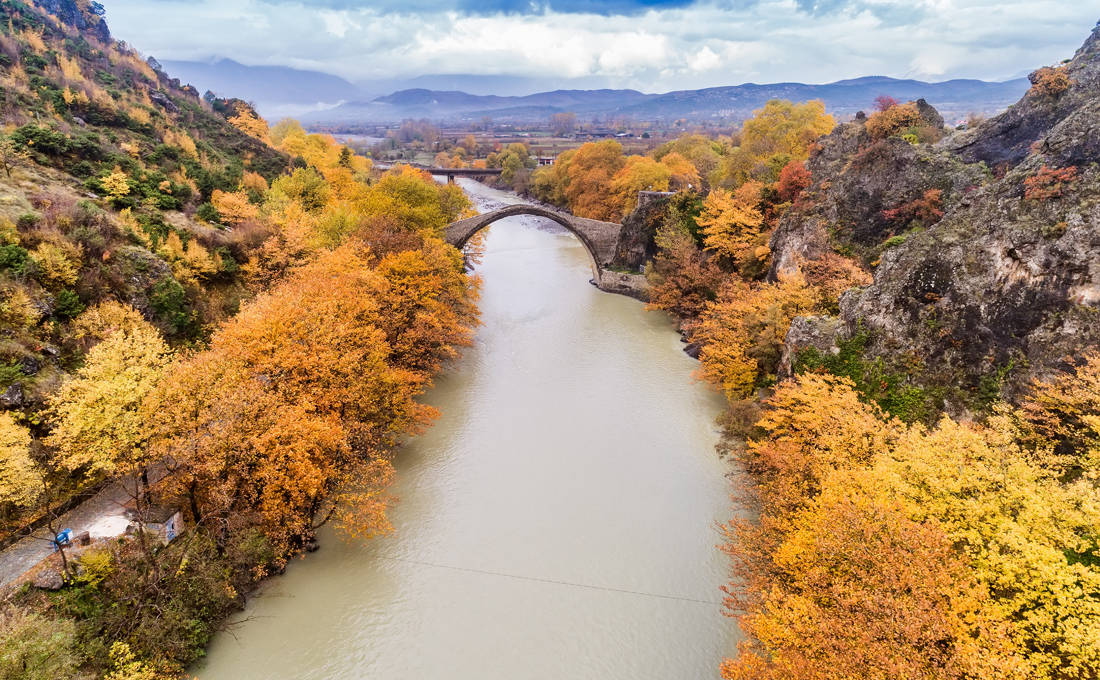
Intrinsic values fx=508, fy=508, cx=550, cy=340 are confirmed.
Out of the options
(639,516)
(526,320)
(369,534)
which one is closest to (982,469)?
(639,516)

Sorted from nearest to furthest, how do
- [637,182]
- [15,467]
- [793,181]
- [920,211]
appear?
1. [15,467]
2. [920,211]
3. [793,181]
4. [637,182]

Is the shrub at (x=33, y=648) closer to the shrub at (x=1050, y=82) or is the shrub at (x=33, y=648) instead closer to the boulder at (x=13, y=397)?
the boulder at (x=13, y=397)

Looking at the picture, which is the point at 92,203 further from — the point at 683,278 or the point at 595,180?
the point at 595,180

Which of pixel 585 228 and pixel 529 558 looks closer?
pixel 529 558

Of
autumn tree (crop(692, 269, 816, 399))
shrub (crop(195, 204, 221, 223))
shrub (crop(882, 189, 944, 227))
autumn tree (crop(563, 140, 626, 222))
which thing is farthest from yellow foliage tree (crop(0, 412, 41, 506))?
autumn tree (crop(563, 140, 626, 222))

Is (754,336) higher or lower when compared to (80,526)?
higher

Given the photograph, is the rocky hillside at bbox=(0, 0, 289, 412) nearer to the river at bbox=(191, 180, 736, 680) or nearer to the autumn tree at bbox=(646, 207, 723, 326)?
the river at bbox=(191, 180, 736, 680)

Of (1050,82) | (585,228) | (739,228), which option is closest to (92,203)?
(585,228)
